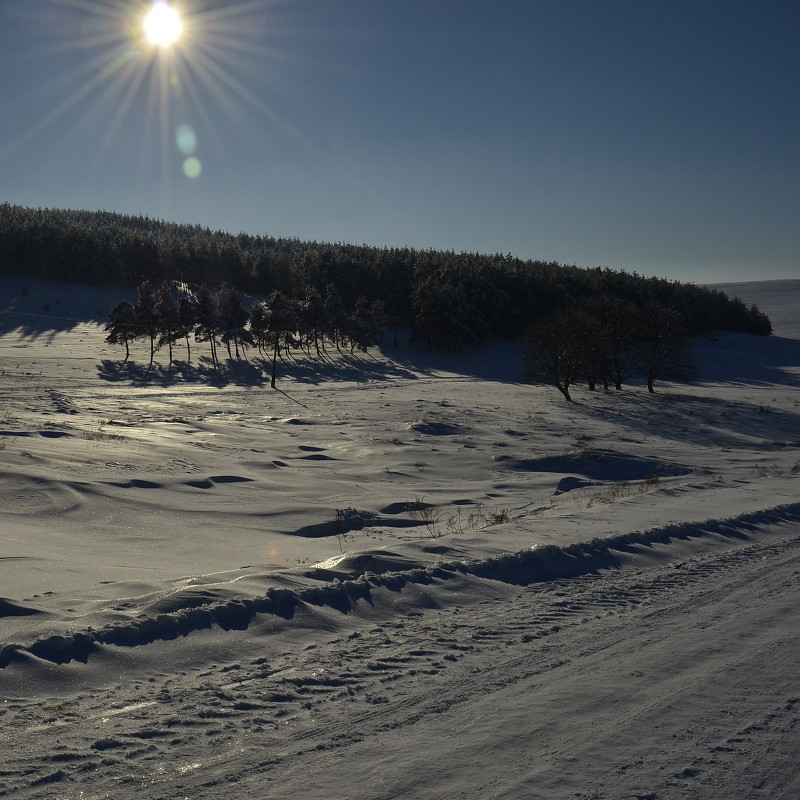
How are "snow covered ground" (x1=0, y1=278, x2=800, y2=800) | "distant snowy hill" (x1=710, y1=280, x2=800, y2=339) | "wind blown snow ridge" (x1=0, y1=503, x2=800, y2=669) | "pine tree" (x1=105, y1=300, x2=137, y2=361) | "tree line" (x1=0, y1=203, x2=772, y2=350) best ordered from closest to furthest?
"snow covered ground" (x1=0, y1=278, x2=800, y2=800) → "wind blown snow ridge" (x1=0, y1=503, x2=800, y2=669) → "pine tree" (x1=105, y1=300, x2=137, y2=361) → "tree line" (x1=0, y1=203, x2=772, y2=350) → "distant snowy hill" (x1=710, y1=280, x2=800, y2=339)

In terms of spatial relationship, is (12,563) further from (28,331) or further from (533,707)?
(28,331)

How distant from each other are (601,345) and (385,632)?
35785 mm

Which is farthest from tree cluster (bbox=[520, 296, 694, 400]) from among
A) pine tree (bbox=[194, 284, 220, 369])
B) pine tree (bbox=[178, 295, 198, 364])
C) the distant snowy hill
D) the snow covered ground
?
the distant snowy hill

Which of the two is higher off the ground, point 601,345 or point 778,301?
point 778,301

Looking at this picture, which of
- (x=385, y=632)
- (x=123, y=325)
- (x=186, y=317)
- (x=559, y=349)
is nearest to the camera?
(x=385, y=632)

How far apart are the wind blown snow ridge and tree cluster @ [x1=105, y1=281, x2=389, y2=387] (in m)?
41.0

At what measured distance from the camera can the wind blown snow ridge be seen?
15.8 ft

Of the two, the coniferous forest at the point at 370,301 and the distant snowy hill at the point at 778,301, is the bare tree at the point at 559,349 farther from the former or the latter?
the distant snowy hill at the point at 778,301

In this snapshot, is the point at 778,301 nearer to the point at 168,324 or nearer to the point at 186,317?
the point at 186,317

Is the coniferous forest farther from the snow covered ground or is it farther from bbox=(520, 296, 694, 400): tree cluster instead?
the snow covered ground

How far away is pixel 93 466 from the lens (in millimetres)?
12812

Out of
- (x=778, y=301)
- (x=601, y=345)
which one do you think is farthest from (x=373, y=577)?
(x=778, y=301)

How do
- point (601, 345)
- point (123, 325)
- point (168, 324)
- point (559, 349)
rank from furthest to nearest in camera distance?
point (168, 324) → point (123, 325) → point (601, 345) → point (559, 349)

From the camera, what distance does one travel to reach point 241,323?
2502 inches
